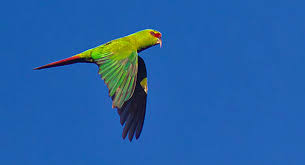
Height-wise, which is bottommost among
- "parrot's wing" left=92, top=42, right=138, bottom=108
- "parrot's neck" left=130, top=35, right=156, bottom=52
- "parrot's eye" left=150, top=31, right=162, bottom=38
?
"parrot's wing" left=92, top=42, right=138, bottom=108

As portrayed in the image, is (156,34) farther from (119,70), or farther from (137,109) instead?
(119,70)

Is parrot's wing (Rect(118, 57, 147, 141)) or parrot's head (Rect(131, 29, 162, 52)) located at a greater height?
parrot's head (Rect(131, 29, 162, 52))

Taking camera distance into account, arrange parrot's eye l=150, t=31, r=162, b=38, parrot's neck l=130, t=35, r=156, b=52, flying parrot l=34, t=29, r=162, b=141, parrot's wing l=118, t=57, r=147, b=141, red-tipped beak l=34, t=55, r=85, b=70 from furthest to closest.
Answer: parrot's wing l=118, t=57, r=147, b=141 < parrot's eye l=150, t=31, r=162, b=38 < parrot's neck l=130, t=35, r=156, b=52 < red-tipped beak l=34, t=55, r=85, b=70 < flying parrot l=34, t=29, r=162, b=141

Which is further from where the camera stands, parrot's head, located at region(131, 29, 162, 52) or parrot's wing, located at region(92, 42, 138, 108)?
parrot's head, located at region(131, 29, 162, 52)

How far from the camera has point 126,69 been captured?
14.9 m

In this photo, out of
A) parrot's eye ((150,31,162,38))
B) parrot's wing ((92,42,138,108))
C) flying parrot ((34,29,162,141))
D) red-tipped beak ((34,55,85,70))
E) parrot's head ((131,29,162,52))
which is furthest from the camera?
parrot's eye ((150,31,162,38))

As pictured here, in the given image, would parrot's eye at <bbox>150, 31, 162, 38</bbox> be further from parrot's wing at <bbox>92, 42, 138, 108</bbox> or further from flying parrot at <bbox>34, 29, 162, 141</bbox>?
parrot's wing at <bbox>92, 42, 138, 108</bbox>

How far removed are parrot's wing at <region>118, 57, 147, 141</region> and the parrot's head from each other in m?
0.76

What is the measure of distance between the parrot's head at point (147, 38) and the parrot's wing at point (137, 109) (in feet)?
2.49

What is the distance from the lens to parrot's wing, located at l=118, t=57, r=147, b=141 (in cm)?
1758

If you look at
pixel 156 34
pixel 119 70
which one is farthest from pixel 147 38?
pixel 119 70

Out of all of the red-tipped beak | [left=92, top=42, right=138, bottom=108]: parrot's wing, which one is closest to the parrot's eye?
[left=92, top=42, right=138, bottom=108]: parrot's wing

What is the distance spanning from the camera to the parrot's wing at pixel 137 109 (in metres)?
17.6

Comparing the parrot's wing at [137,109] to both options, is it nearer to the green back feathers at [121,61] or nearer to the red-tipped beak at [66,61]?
the green back feathers at [121,61]
